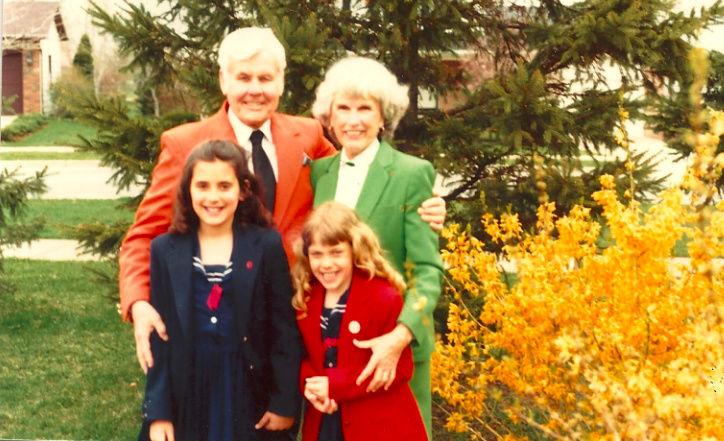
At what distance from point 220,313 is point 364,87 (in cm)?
81

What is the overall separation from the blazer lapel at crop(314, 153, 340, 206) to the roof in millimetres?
18334

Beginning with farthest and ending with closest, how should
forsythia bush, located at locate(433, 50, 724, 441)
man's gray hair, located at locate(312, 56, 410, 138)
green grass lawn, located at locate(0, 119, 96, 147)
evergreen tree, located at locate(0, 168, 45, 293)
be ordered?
1. green grass lawn, located at locate(0, 119, 96, 147)
2. evergreen tree, located at locate(0, 168, 45, 293)
3. man's gray hair, located at locate(312, 56, 410, 138)
4. forsythia bush, located at locate(433, 50, 724, 441)

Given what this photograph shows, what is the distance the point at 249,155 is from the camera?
2906mm

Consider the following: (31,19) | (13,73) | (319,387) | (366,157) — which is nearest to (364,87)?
(366,157)

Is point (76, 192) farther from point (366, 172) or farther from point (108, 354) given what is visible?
point (366, 172)

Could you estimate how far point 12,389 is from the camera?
5.93 m

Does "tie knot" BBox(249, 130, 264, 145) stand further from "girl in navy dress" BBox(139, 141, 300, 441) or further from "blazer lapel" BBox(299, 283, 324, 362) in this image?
"blazer lapel" BBox(299, 283, 324, 362)

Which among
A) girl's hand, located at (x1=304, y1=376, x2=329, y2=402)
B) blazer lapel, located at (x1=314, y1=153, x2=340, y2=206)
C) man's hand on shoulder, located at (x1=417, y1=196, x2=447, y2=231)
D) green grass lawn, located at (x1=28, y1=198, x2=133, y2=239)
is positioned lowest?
green grass lawn, located at (x1=28, y1=198, x2=133, y2=239)

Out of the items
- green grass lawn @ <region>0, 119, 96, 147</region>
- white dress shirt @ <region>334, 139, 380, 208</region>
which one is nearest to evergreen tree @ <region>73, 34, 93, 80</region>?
green grass lawn @ <region>0, 119, 96, 147</region>

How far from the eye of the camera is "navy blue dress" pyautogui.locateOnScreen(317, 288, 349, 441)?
9.00 ft

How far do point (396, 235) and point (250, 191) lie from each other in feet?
1.60

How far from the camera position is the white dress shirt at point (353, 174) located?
288cm

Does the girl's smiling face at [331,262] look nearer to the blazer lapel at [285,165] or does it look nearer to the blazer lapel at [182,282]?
the blazer lapel at [285,165]

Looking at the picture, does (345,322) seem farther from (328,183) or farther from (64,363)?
(64,363)
